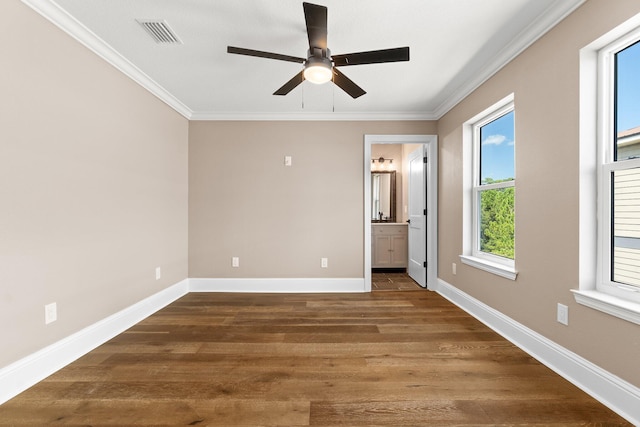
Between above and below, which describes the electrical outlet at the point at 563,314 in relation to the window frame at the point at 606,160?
below

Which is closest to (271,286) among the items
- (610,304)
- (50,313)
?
(50,313)

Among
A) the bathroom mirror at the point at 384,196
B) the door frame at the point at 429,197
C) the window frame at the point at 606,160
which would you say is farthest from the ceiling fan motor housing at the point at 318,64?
the bathroom mirror at the point at 384,196

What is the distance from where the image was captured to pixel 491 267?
2.59 metres

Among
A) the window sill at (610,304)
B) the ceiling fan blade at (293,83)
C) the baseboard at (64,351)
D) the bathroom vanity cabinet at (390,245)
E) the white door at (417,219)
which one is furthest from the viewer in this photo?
the bathroom vanity cabinet at (390,245)

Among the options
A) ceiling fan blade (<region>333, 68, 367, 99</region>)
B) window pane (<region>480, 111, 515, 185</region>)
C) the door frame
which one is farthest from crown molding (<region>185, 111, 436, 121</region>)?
ceiling fan blade (<region>333, 68, 367, 99</region>)

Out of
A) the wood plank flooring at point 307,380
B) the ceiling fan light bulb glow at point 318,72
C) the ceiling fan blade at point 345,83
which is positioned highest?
the ceiling fan blade at point 345,83

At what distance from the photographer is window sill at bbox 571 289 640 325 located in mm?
1426

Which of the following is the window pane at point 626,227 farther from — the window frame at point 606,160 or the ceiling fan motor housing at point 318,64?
the ceiling fan motor housing at point 318,64

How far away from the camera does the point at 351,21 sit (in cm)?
203

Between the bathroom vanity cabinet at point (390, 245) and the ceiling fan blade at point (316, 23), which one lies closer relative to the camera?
the ceiling fan blade at point (316, 23)

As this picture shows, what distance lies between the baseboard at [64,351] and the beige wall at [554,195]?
11.0 feet

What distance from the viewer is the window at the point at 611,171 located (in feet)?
5.12

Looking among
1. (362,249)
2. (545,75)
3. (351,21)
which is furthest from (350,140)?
(545,75)

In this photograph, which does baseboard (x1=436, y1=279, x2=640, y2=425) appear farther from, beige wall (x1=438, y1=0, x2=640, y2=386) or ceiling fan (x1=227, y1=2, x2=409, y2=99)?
ceiling fan (x1=227, y1=2, x2=409, y2=99)
